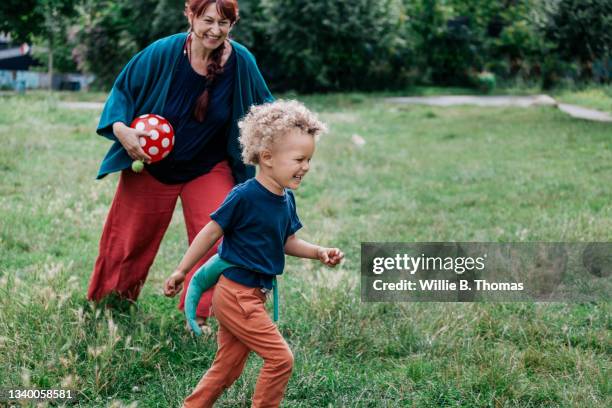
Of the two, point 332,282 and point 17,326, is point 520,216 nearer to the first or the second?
point 332,282

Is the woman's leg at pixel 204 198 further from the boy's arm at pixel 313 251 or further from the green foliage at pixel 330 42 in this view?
the green foliage at pixel 330 42

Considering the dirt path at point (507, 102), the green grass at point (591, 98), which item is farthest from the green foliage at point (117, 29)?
the green grass at point (591, 98)

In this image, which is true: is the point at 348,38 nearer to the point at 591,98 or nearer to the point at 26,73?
the point at 591,98

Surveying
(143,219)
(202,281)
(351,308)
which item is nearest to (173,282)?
(202,281)

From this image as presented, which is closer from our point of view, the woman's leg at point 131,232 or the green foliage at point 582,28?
the woman's leg at point 131,232

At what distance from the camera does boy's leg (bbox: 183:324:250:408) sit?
3.60 metres

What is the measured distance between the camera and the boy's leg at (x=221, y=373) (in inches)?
142

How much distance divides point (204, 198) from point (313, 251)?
1.46 metres

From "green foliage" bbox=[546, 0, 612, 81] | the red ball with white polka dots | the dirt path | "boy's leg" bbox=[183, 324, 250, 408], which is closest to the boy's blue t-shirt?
"boy's leg" bbox=[183, 324, 250, 408]

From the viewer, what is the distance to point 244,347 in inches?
143

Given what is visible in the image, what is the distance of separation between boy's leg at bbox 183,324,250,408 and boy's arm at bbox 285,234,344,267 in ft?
1.61

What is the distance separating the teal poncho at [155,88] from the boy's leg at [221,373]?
5.51 feet

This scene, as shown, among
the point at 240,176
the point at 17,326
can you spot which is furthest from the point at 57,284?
the point at 240,176

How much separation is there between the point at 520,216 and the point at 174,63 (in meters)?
4.87
